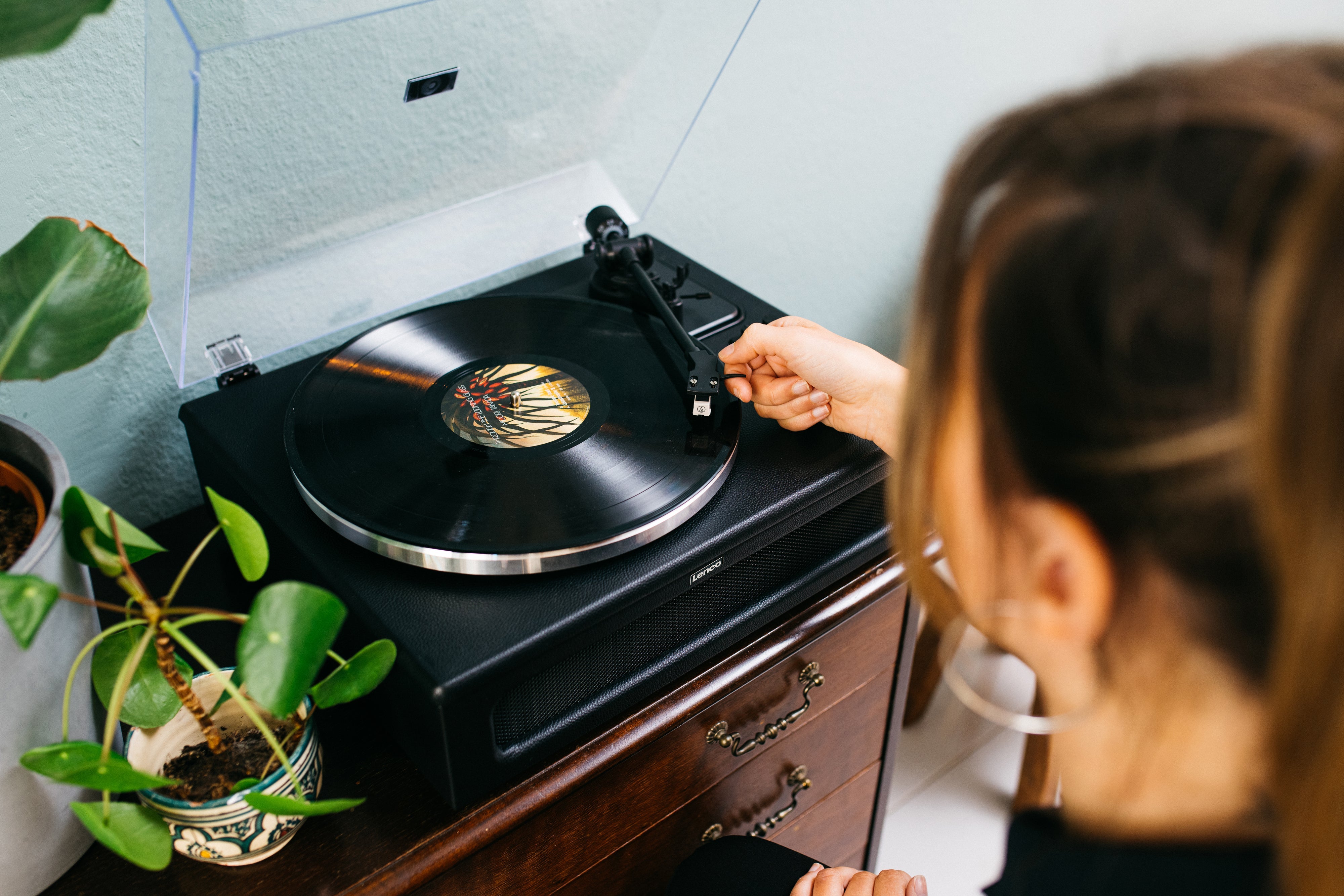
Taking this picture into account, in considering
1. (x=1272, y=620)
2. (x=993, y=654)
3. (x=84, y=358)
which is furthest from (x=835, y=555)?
(x=993, y=654)

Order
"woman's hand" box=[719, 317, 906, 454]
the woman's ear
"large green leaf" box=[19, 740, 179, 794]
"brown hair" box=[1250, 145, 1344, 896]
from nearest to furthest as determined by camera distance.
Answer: "brown hair" box=[1250, 145, 1344, 896] → the woman's ear → "large green leaf" box=[19, 740, 179, 794] → "woman's hand" box=[719, 317, 906, 454]

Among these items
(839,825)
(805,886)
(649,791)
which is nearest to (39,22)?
(649,791)

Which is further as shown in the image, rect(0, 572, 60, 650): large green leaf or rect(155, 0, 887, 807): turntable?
rect(155, 0, 887, 807): turntable

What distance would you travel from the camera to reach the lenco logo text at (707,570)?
814mm

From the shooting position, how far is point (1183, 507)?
431 mm

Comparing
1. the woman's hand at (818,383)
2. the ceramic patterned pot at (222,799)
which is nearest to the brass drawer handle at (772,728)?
the woman's hand at (818,383)

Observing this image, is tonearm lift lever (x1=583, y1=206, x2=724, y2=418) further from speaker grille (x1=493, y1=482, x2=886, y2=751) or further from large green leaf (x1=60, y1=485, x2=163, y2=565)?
large green leaf (x1=60, y1=485, x2=163, y2=565)

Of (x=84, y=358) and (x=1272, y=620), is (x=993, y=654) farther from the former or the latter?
(x=84, y=358)

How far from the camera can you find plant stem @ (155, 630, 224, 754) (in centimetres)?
67

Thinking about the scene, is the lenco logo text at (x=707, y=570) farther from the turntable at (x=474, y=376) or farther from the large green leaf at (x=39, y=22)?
the large green leaf at (x=39, y=22)

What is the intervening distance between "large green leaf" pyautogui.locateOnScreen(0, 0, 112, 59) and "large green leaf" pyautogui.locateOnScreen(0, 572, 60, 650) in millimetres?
A: 281

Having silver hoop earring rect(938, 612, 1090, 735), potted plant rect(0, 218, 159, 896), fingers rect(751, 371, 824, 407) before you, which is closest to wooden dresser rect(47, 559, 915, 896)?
potted plant rect(0, 218, 159, 896)

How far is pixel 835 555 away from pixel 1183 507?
55 cm

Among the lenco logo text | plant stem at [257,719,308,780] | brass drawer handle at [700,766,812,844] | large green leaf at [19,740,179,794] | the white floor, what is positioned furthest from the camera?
the white floor
